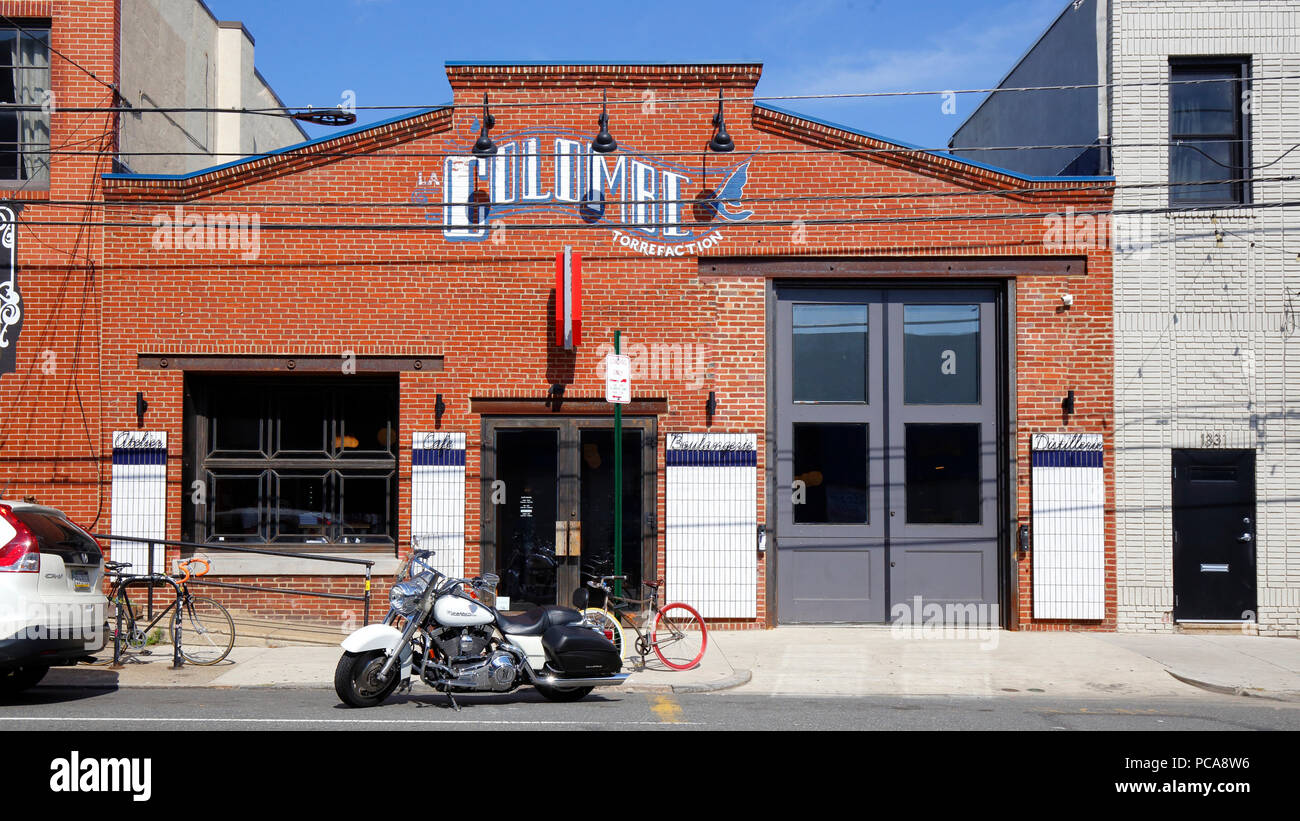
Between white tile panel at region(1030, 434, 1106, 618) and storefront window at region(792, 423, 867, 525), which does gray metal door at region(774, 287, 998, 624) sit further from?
white tile panel at region(1030, 434, 1106, 618)

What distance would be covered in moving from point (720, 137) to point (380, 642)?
788 centimetres

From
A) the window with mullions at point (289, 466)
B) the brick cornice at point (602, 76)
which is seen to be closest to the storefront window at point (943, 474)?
the brick cornice at point (602, 76)

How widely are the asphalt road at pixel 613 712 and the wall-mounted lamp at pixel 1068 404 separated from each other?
440 cm

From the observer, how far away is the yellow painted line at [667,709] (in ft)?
30.1

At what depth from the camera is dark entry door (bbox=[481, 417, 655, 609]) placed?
14352 mm

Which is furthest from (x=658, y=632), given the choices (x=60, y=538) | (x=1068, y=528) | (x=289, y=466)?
(x=60, y=538)

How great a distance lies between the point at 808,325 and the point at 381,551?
6.21 meters

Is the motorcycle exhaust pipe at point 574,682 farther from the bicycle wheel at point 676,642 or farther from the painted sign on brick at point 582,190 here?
the painted sign on brick at point 582,190

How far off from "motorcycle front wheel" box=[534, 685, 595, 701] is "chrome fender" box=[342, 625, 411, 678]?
1153mm

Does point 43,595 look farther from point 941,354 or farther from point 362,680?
point 941,354

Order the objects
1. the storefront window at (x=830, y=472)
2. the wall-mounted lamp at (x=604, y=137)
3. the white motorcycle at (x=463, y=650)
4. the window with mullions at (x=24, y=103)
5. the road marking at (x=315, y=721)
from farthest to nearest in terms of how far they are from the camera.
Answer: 1. the storefront window at (x=830, y=472)
2. the window with mullions at (x=24, y=103)
3. the wall-mounted lamp at (x=604, y=137)
4. the white motorcycle at (x=463, y=650)
5. the road marking at (x=315, y=721)

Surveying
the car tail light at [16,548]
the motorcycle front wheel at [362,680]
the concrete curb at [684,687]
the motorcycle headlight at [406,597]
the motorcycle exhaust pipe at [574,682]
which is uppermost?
the car tail light at [16,548]

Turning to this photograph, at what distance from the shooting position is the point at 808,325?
48.6ft

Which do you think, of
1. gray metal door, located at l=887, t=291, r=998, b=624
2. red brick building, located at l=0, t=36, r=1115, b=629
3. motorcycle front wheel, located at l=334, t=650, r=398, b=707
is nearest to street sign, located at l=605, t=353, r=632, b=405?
red brick building, located at l=0, t=36, r=1115, b=629
